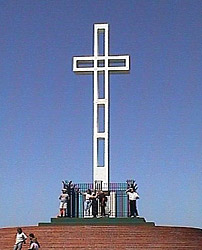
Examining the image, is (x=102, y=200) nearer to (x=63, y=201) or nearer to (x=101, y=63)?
(x=63, y=201)

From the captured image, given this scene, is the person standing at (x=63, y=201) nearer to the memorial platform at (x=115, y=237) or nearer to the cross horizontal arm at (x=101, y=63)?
the memorial platform at (x=115, y=237)

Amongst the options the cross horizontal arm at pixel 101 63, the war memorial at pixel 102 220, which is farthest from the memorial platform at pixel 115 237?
the cross horizontal arm at pixel 101 63

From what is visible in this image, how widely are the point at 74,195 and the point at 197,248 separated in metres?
5.29

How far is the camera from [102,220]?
2222 cm

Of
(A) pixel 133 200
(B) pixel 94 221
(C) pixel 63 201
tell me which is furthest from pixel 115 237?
(C) pixel 63 201

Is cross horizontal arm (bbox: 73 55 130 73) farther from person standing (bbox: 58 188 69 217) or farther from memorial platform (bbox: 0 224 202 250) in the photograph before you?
memorial platform (bbox: 0 224 202 250)

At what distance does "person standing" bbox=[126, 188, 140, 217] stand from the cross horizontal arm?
17.2 ft

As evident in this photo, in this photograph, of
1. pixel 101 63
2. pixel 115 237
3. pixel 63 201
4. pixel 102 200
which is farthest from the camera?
pixel 101 63

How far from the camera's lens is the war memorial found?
20328mm

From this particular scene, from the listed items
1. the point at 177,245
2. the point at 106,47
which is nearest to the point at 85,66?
the point at 106,47

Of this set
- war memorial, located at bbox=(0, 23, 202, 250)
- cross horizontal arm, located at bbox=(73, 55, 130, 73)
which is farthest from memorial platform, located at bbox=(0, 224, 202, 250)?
cross horizontal arm, located at bbox=(73, 55, 130, 73)

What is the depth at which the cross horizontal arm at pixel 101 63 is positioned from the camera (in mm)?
25953

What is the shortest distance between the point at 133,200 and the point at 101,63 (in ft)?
20.1

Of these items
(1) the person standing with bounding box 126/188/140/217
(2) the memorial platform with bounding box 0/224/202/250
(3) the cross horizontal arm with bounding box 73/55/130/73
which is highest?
(3) the cross horizontal arm with bounding box 73/55/130/73
